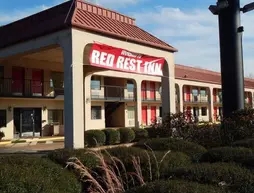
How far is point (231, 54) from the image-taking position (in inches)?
480

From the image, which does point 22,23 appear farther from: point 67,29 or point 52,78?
point 52,78

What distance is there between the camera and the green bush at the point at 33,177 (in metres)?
5.30

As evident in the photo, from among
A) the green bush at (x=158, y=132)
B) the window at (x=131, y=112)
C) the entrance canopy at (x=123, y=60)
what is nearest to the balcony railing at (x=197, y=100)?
the window at (x=131, y=112)

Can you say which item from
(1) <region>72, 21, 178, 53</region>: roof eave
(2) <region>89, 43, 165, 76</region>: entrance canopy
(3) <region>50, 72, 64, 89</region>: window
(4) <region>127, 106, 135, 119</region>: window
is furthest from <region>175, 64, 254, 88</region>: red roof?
(2) <region>89, 43, 165, 76</region>: entrance canopy

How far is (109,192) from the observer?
4.83 metres

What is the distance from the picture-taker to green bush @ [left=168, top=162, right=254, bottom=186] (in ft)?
14.1

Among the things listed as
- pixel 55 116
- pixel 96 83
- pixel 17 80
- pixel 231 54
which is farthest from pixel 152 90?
pixel 231 54

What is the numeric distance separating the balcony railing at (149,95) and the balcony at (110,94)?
2.09 m

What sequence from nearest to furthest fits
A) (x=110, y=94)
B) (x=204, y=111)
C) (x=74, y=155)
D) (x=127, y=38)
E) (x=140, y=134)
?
(x=74, y=155), (x=127, y=38), (x=140, y=134), (x=110, y=94), (x=204, y=111)

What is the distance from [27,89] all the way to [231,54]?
19828 mm

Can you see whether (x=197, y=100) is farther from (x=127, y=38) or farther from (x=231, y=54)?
(x=231, y=54)

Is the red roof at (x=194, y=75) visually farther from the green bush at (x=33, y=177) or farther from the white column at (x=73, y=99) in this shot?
the green bush at (x=33, y=177)

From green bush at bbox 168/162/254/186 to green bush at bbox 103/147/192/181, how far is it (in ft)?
4.44

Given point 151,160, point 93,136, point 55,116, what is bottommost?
point 93,136
